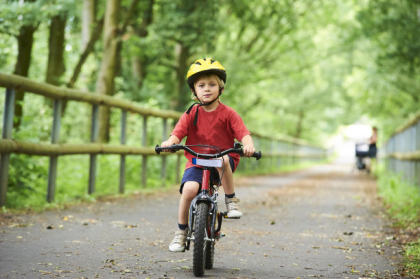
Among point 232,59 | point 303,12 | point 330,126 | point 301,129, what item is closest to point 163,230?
point 232,59

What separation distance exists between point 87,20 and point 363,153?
11198mm

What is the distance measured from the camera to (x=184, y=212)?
463cm

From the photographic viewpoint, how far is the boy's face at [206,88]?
4715 mm

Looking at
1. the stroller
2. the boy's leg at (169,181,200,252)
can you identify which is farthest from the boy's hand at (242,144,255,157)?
the stroller

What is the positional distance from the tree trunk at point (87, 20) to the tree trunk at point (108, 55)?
7.20ft

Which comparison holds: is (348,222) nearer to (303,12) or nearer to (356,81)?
(303,12)

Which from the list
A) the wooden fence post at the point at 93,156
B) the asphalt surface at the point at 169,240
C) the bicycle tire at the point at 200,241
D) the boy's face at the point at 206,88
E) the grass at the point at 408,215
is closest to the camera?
the bicycle tire at the point at 200,241

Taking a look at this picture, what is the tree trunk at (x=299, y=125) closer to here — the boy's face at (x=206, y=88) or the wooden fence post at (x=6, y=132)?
the wooden fence post at (x=6, y=132)

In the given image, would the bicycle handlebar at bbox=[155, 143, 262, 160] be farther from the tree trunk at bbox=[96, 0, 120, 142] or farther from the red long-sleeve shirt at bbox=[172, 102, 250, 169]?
the tree trunk at bbox=[96, 0, 120, 142]

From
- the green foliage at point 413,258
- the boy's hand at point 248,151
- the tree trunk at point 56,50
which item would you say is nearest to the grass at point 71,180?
the boy's hand at point 248,151

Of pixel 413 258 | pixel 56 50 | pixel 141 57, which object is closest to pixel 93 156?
pixel 413 258

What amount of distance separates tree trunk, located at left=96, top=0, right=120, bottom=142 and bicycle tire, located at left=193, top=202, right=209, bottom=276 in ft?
33.3

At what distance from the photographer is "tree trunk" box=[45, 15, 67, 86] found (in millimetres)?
15078

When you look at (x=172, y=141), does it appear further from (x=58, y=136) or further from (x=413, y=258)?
(x=58, y=136)
